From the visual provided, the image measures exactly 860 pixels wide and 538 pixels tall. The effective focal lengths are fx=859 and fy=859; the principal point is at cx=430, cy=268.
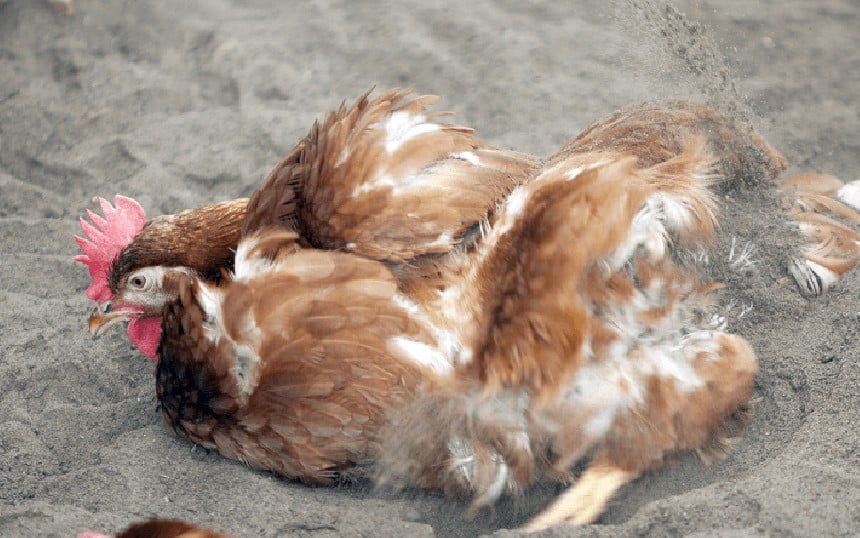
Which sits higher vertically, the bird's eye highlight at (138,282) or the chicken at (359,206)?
the chicken at (359,206)

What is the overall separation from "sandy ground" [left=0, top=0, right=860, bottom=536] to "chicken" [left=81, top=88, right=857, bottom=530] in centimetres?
16

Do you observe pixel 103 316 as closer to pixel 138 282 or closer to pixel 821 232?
pixel 138 282

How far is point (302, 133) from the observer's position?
4.18 metres

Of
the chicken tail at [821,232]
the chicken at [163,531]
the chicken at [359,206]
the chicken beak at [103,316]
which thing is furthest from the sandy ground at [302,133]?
the chicken at [359,206]

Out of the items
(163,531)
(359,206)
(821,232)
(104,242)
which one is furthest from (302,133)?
(163,531)

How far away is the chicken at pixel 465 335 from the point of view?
2279 millimetres

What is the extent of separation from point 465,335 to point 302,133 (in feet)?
7.07

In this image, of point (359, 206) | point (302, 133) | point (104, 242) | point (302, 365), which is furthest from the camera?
point (302, 133)

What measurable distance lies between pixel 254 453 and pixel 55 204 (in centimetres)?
202

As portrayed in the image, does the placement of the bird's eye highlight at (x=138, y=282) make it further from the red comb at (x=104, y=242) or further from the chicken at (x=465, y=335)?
the chicken at (x=465, y=335)

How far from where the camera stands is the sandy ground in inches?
91.3

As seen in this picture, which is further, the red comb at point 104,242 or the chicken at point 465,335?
the red comb at point 104,242

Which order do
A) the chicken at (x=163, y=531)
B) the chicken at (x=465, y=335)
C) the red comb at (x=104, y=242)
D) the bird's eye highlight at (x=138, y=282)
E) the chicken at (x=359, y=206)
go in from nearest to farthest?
the chicken at (x=163, y=531) → the chicken at (x=465, y=335) → the chicken at (x=359, y=206) → the bird's eye highlight at (x=138, y=282) → the red comb at (x=104, y=242)

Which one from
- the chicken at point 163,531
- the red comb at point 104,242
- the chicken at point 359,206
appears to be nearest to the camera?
the chicken at point 163,531
